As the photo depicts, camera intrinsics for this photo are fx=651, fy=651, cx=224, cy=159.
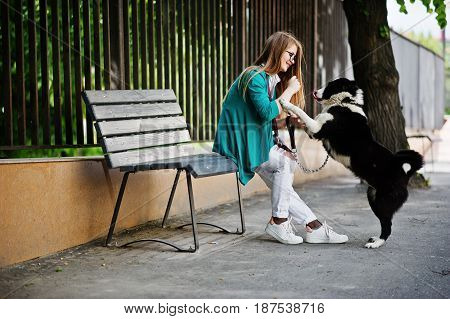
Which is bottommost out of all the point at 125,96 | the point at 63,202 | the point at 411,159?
the point at 63,202

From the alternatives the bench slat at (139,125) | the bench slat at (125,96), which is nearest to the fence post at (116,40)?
the bench slat at (125,96)

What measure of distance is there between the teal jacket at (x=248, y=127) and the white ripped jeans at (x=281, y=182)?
0.08 meters

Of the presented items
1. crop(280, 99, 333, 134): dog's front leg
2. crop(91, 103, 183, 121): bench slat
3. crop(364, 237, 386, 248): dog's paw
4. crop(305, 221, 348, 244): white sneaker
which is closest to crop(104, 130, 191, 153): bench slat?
crop(91, 103, 183, 121): bench slat

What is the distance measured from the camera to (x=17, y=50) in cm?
456

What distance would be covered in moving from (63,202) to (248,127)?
1.39 m

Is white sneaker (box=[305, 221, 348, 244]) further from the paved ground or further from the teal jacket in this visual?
the teal jacket

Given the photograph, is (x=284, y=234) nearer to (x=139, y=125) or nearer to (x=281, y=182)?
(x=281, y=182)

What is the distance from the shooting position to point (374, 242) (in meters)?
4.60

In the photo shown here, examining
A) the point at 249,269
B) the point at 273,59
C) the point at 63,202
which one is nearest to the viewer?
the point at 249,269

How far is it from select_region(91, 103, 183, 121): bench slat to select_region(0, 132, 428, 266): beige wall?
373 mm

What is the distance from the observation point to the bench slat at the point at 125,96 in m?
4.57

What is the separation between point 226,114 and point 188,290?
163 cm

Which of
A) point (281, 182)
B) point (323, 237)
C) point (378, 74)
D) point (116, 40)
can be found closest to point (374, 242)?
point (323, 237)
